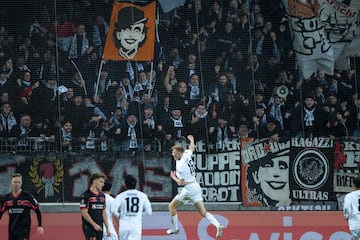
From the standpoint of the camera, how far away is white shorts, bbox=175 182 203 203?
18.1 metres

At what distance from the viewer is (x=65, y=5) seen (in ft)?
69.1

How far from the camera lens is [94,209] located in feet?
49.4

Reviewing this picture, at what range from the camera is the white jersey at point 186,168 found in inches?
698

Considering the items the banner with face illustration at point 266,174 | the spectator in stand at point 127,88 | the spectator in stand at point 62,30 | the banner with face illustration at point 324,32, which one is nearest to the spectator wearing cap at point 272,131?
the banner with face illustration at point 266,174

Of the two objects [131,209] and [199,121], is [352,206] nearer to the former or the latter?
[131,209]

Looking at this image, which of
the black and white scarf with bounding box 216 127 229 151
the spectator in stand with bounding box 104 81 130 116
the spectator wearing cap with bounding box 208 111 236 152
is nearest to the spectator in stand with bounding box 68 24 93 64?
the spectator in stand with bounding box 104 81 130 116

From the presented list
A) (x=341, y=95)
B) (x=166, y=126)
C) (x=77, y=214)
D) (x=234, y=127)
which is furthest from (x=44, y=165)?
(x=341, y=95)

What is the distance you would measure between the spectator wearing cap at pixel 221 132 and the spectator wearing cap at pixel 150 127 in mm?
1223

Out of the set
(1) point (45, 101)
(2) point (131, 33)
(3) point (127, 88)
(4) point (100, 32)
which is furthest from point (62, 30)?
(3) point (127, 88)

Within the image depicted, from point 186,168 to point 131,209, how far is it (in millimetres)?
2929

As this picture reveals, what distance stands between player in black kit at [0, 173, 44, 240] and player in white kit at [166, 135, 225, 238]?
3.41m

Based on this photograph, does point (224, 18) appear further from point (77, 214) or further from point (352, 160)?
point (77, 214)

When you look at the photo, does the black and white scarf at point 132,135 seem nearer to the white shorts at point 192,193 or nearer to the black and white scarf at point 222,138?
the black and white scarf at point 222,138

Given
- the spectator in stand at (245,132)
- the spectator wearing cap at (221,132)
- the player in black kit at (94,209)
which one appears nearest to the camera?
the player in black kit at (94,209)
